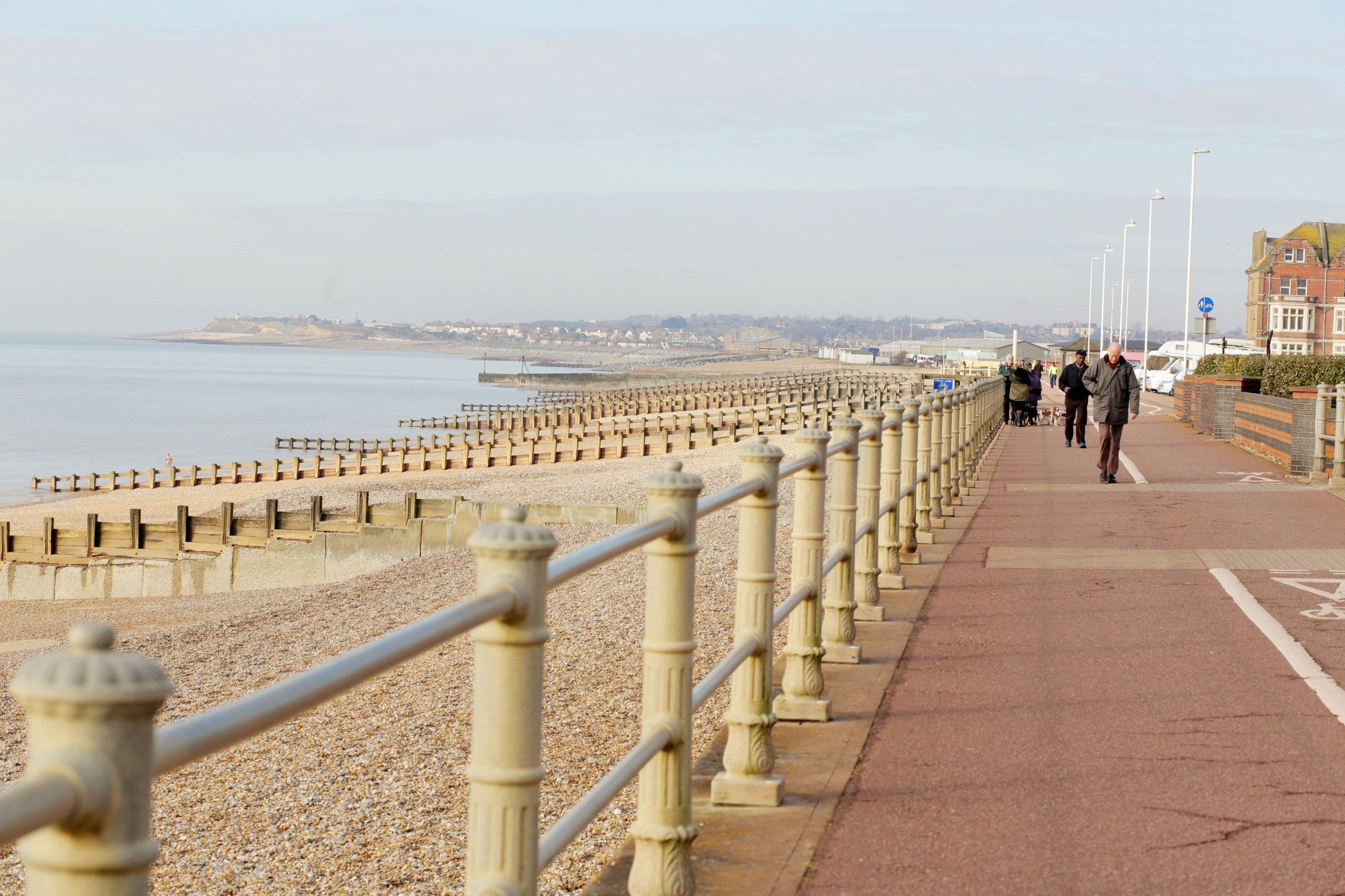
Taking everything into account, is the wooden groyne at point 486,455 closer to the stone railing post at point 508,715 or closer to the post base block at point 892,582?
the post base block at point 892,582

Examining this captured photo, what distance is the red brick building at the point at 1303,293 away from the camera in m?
112

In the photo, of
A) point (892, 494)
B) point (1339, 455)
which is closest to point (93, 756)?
point (892, 494)

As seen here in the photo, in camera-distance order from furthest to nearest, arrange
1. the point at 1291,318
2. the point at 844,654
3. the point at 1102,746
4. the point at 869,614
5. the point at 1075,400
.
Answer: the point at 1291,318 < the point at 1075,400 < the point at 869,614 < the point at 844,654 < the point at 1102,746

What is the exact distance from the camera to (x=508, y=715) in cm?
284

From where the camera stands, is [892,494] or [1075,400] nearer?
[892,494]

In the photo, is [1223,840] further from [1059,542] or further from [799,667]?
[1059,542]

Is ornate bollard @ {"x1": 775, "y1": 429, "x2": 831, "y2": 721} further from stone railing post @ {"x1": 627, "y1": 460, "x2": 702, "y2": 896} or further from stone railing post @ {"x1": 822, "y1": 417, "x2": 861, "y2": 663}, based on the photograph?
stone railing post @ {"x1": 627, "y1": 460, "x2": 702, "y2": 896}

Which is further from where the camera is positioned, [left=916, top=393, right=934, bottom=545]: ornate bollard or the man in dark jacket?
the man in dark jacket

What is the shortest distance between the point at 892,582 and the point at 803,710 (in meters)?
3.84

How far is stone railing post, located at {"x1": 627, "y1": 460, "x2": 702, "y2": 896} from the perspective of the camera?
13.6 ft

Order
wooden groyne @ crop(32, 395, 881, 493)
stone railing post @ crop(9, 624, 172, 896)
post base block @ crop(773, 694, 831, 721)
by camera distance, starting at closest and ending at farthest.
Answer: stone railing post @ crop(9, 624, 172, 896) < post base block @ crop(773, 694, 831, 721) < wooden groyne @ crop(32, 395, 881, 493)

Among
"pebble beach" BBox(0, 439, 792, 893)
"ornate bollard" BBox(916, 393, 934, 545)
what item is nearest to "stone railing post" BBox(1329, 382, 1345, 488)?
"pebble beach" BBox(0, 439, 792, 893)

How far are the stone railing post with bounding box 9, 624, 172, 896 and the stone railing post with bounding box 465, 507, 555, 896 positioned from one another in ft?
4.02

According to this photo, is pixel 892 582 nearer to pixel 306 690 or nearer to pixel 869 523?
pixel 869 523
